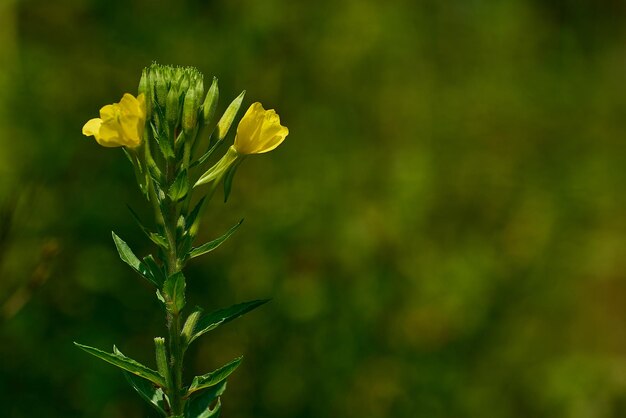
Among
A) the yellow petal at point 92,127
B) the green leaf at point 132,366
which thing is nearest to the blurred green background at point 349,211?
the yellow petal at point 92,127

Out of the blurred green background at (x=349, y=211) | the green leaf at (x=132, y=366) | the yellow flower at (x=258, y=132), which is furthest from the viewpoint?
the blurred green background at (x=349, y=211)

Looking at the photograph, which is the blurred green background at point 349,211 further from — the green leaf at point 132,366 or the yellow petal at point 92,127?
the green leaf at point 132,366

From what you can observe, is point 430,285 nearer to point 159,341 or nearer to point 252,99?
point 252,99

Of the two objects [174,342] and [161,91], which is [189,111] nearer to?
[161,91]

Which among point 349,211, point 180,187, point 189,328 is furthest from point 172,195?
point 349,211

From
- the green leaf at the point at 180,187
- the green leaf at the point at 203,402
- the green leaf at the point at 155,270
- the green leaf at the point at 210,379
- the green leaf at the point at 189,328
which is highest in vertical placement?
the green leaf at the point at 180,187

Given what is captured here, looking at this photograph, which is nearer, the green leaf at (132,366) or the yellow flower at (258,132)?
the green leaf at (132,366)

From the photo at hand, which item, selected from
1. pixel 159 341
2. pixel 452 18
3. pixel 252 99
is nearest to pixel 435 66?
pixel 452 18

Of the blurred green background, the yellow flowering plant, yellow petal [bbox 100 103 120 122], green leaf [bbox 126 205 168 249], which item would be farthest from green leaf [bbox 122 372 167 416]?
the blurred green background
